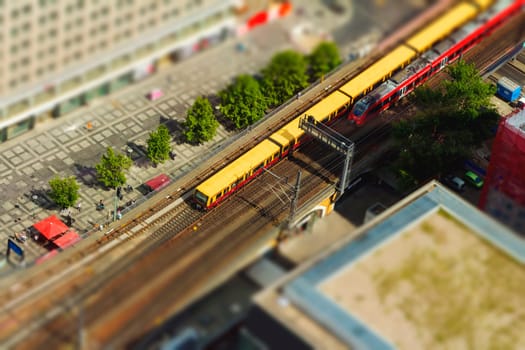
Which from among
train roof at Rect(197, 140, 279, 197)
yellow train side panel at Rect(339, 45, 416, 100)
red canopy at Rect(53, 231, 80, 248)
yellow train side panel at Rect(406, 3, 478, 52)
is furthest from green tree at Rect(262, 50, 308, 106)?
red canopy at Rect(53, 231, 80, 248)

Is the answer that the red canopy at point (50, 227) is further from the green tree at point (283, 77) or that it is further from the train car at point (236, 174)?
the green tree at point (283, 77)

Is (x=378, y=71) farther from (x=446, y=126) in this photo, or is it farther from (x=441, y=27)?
(x=441, y=27)

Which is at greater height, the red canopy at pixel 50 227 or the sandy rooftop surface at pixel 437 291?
the sandy rooftop surface at pixel 437 291

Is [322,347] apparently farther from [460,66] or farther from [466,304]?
[460,66]

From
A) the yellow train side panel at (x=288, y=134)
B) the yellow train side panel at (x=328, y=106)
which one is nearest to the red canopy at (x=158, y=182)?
the yellow train side panel at (x=288, y=134)

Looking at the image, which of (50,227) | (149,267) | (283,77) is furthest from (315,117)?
(50,227)

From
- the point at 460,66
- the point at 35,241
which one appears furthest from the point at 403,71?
the point at 35,241
